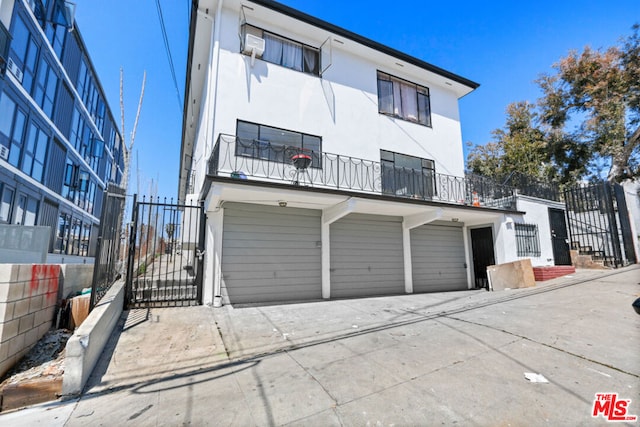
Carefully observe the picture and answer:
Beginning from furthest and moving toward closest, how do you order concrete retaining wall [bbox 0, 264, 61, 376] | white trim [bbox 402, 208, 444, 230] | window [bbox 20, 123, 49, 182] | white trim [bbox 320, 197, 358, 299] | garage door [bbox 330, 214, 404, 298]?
window [bbox 20, 123, 49, 182]
white trim [bbox 402, 208, 444, 230]
garage door [bbox 330, 214, 404, 298]
white trim [bbox 320, 197, 358, 299]
concrete retaining wall [bbox 0, 264, 61, 376]

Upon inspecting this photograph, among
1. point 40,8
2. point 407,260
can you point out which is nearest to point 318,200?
point 407,260

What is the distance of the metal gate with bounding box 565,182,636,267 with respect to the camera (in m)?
11.6

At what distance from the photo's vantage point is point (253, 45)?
26.8 ft

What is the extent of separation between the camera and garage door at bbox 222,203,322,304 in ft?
24.2

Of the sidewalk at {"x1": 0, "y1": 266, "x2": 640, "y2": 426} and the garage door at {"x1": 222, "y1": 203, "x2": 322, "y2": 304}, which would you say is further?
the garage door at {"x1": 222, "y1": 203, "x2": 322, "y2": 304}

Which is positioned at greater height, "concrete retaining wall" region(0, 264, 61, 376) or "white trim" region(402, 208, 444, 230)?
"white trim" region(402, 208, 444, 230)

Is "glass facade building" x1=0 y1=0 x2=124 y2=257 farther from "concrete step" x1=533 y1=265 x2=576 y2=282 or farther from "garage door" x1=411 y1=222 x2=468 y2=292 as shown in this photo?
"concrete step" x1=533 y1=265 x2=576 y2=282

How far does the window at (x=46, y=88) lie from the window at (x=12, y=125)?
1.94 metres

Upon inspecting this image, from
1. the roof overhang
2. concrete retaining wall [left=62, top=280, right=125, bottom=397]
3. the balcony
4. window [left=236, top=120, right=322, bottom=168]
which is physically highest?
the balcony

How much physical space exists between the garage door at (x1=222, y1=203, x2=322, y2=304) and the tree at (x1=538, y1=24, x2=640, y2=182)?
55.0 ft

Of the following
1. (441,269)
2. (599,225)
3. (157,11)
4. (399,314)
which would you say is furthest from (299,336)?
(599,225)

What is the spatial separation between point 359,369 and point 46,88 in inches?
775

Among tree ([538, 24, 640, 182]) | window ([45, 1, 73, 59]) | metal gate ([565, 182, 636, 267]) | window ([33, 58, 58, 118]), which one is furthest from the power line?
tree ([538, 24, 640, 182])

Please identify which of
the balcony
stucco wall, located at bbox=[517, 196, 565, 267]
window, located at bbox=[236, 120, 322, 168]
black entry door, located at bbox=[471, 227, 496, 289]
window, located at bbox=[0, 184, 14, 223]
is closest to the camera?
window, located at bbox=[236, 120, 322, 168]
